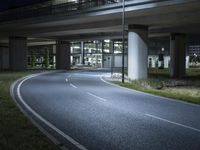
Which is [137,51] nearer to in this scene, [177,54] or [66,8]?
[66,8]

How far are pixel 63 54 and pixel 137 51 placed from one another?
37216 mm

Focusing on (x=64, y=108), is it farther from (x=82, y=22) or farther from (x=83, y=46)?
(x=83, y=46)

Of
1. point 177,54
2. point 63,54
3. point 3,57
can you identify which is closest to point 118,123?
point 177,54

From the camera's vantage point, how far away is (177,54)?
52.8 m

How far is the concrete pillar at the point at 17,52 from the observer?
62438 mm

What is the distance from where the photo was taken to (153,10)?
108ft

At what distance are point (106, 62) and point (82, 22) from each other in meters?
62.8

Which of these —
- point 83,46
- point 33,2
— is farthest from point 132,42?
point 83,46

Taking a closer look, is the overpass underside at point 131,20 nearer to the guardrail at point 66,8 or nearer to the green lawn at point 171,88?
the guardrail at point 66,8

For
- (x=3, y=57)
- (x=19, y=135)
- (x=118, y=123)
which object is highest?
(x=3, y=57)

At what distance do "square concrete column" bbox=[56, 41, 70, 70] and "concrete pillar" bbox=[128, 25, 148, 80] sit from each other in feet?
115

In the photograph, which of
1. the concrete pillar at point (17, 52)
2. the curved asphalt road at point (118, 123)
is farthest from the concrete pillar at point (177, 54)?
the curved asphalt road at point (118, 123)

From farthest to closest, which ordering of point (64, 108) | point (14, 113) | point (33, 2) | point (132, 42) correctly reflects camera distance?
point (33, 2) < point (132, 42) < point (64, 108) < point (14, 113)

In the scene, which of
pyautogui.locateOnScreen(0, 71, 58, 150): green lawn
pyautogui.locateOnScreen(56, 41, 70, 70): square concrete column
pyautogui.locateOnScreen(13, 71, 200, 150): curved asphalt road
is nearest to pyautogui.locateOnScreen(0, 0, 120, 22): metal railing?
pyautogui.locateOnScreen(56, 41, 70, 70): square concrete column
